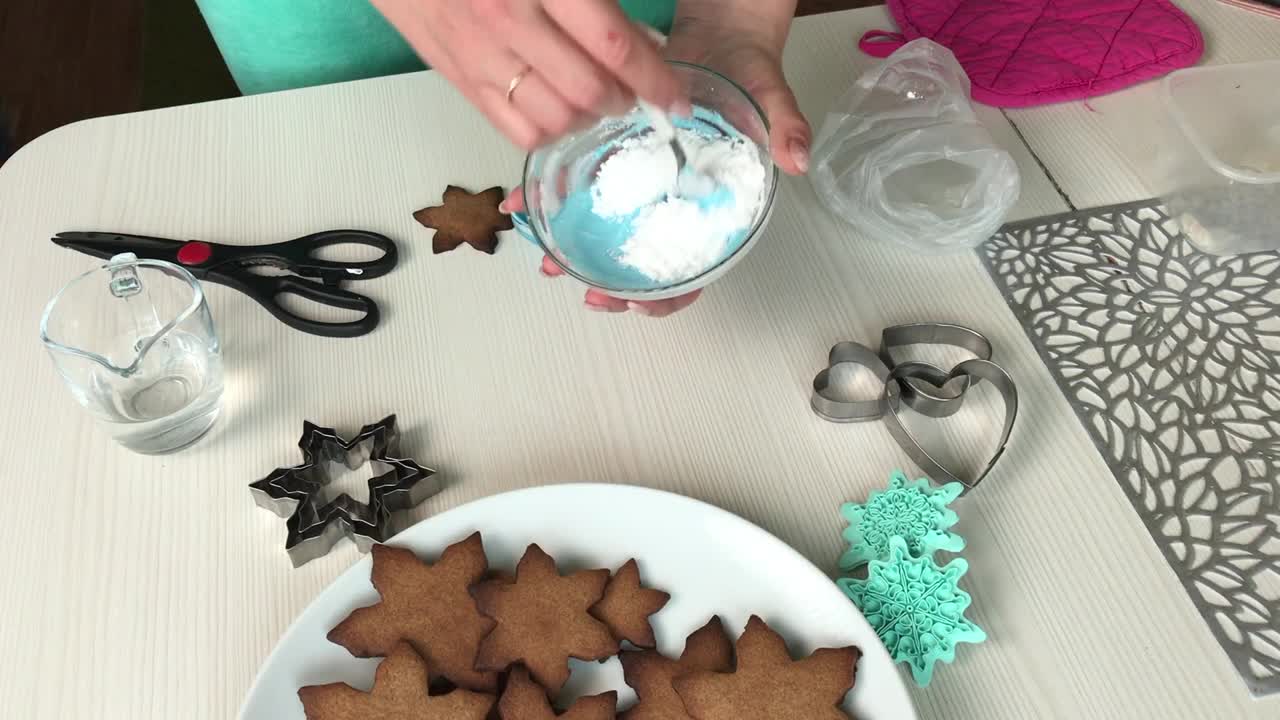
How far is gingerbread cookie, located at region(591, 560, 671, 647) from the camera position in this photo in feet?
1.87

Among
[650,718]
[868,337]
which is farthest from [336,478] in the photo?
[868,337]

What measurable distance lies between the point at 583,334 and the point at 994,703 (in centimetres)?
39

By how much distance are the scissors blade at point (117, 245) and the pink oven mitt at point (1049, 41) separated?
26.5 inches

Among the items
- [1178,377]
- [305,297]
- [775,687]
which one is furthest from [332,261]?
[1178,377]

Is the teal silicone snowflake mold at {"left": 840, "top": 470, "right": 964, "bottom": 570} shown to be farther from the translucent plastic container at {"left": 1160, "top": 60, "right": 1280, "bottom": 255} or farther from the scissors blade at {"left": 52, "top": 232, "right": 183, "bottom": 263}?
the scissors blade at {"left": 52, "top": 232, "right": 183, "bottom": 263}

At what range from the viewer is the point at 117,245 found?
76cm

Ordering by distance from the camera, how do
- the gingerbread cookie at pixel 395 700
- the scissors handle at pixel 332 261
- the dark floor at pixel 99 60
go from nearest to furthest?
the gingerbread cookie at pixel 395 700 < the scissors handle at pixel 332 261 < the dark floor at pixel 99 60

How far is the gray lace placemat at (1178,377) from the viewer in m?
0.62

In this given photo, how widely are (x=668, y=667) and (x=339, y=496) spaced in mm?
245

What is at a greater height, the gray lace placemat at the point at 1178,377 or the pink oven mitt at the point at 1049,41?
the pink oven mitt at the point at 1049,41

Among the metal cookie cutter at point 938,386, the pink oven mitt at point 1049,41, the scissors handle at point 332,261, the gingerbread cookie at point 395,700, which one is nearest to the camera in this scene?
the gingerbread cookie at point 395,700

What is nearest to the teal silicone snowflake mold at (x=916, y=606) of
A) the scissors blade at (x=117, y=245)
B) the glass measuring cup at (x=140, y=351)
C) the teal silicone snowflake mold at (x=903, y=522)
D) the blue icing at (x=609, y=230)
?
the teal silicone snowflake mold at (x=903, y=522)

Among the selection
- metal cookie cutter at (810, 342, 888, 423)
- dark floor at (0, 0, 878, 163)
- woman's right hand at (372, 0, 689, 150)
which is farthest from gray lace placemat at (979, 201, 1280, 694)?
dark floor at (0, 0, 878, 163)

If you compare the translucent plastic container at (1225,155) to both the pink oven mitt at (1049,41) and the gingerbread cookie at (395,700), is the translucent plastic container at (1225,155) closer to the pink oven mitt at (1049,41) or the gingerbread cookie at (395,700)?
the pink oven mitt at (1049,41)
